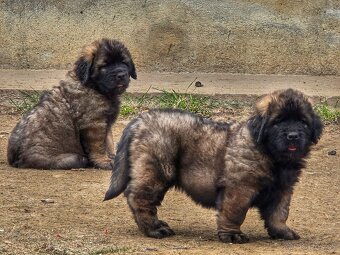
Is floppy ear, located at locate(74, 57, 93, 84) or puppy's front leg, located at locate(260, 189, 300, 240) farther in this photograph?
floppy ear, located at locate(74, 57, 93, 84)

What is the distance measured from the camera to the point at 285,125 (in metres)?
7.39

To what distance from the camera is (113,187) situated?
7.76 metres

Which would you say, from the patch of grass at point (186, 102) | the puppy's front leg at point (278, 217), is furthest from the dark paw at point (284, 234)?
the patch of grass at point (186, 102)

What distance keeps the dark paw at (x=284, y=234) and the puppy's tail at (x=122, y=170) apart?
40.6 inches

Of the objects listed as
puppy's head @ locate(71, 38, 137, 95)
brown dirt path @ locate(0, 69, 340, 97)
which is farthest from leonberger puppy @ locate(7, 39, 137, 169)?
brown dirt path @ locate(0, 69, 340, 97)

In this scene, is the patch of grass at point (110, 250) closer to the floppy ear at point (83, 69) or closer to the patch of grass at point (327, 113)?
the floppy ear at point (83, 69)

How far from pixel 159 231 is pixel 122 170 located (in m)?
0.51

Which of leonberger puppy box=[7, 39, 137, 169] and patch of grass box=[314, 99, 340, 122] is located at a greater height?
leonberger puppy box=[7, 39, 137, 169]

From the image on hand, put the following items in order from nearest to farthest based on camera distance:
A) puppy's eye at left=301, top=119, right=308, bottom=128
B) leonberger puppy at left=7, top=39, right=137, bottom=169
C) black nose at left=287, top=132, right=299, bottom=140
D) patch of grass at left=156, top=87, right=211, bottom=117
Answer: black nose at left=287, top=132, right=299, bottom=140 → puppy's eye at left=301, top=119, right=308, bottom=128 → leonberger puppy at left=7, top=39, right=137, bottom=169 → patch of grass at left=156, top=87, right=211, bottom=117

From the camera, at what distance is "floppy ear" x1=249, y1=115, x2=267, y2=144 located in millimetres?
7457

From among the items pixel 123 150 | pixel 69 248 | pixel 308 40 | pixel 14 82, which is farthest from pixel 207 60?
pixel 69 248

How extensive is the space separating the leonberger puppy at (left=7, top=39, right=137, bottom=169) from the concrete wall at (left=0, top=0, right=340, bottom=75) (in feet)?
7.93

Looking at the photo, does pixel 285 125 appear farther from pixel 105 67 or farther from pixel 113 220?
pixel 105 67

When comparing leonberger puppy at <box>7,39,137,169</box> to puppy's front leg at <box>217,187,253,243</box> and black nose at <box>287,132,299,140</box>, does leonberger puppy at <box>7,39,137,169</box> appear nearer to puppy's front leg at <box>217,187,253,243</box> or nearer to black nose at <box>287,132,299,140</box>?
puppy's front leg at <box>217,187,253,243</box>
